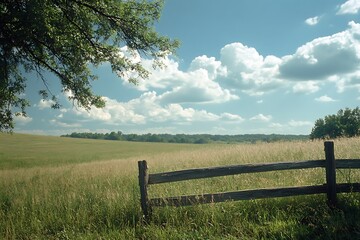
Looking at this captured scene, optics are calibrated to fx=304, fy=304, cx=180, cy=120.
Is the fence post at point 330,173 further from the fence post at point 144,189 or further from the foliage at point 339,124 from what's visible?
the foliage at point 339,124

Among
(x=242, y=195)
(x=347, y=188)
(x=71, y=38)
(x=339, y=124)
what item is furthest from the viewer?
(x=339, y=124)

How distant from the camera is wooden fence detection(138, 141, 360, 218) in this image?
691 centimetres

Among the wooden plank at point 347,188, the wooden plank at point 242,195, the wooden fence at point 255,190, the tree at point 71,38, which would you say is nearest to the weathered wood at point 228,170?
the wooden fence at point 255,190

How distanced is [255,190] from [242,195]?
32cm

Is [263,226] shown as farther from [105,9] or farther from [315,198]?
[105,9]

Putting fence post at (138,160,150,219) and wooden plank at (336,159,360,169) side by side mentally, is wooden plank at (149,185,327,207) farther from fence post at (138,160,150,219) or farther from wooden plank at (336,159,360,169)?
wooden plank at (336,159,360,169)

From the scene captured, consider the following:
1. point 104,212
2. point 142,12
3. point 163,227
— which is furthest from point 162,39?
point 163,227

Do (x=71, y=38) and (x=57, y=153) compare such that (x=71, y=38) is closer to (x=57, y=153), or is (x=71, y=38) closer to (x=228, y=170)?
(x=228, y=170)

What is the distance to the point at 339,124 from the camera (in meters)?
68.1

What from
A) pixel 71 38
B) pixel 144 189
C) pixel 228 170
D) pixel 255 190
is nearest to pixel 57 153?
pixel 71 38

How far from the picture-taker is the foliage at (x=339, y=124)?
6712 cm

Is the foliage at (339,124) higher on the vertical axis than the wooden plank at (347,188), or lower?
higher

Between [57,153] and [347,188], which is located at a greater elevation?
[347,188]

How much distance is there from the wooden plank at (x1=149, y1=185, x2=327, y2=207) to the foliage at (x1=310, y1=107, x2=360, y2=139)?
65.8 metres
